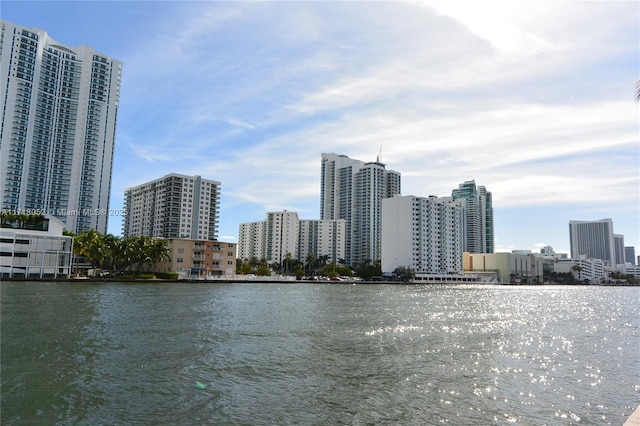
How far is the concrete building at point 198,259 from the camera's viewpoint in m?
138

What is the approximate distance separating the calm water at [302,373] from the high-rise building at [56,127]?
138755 millimetres

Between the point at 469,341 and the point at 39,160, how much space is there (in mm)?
171118

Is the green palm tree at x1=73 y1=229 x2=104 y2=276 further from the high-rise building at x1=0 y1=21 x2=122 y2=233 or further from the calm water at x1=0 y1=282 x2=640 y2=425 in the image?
the calm water at x1=0 y1=282 x2=640 y2=425

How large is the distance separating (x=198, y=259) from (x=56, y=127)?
7813 cm

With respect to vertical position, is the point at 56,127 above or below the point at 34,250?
above

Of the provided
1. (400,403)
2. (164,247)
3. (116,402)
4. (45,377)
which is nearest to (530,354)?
(400,403)

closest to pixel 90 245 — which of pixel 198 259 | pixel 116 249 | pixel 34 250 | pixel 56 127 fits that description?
pixel 116 249

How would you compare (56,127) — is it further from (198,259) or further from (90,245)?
(198,259)

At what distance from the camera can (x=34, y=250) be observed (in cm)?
10169

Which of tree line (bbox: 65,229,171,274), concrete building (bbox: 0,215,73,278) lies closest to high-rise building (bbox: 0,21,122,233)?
tree line (bbox: 65,229,171,274)

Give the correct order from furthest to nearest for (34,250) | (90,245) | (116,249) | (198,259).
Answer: (198,259) < (116,249) < (90,245) < (34,250)

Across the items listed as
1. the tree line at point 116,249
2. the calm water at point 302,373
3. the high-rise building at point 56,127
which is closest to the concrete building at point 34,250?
the tree line at point 116,249

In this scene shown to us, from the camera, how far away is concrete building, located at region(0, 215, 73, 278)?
98188 mm

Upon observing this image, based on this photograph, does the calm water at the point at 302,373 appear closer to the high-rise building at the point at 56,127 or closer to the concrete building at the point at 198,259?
the concrete building at the point at 198,259
